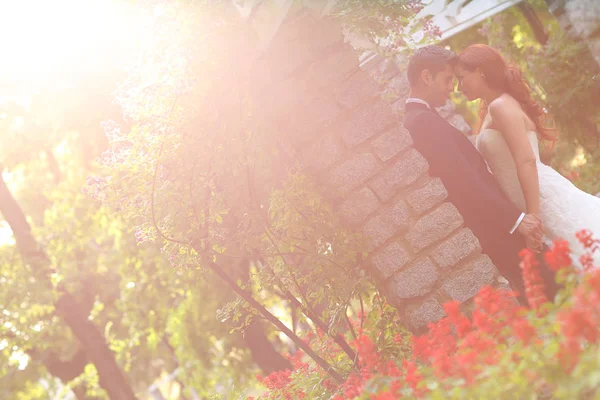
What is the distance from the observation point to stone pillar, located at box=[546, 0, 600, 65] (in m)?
9.12

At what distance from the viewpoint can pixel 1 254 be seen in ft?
41.5

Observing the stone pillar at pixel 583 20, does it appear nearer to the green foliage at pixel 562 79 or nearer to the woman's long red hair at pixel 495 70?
the green foliage at pixel 562 79

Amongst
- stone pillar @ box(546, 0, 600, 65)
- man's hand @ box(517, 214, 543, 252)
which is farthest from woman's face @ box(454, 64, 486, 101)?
stone pillar @ box(546, 0, 600, 65)

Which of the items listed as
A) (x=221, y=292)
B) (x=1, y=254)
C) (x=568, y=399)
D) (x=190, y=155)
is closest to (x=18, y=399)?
(x=1, y=254)

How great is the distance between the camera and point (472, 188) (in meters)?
3.91

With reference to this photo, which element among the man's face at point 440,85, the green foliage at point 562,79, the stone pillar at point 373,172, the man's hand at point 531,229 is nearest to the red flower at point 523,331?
the stone pillar at point 373,172

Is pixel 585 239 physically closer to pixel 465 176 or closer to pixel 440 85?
pixel 465 176

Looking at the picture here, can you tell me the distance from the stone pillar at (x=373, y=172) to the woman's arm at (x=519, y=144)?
46 centimetres

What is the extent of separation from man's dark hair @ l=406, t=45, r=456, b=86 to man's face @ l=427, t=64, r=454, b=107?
0.03 m

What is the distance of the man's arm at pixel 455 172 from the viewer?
153 inches

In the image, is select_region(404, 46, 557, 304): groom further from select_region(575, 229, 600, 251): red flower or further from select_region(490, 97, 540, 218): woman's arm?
select_region(575, 229, 600, 251): red flower

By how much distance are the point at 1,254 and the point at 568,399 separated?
1259 centimetres

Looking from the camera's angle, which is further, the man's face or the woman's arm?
the man's face

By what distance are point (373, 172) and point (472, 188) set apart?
0.60 meters
